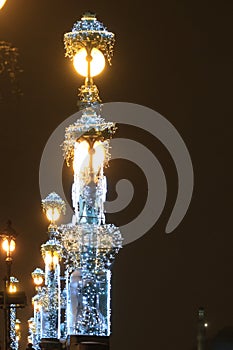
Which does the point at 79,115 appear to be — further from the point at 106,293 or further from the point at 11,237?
the point at 11,237

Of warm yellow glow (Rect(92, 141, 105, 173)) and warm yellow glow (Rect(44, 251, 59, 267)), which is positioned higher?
warm yellow glow (Rect(44, 251, 59, 267))

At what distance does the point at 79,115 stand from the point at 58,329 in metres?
15.8

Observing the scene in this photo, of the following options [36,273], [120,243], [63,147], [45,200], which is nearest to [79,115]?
[63,147]

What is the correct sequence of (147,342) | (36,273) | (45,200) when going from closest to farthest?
(45,200) < (36,273) < (147,342)

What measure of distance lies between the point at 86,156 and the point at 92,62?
1.46 meters

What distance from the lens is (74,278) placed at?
18453 millimetres

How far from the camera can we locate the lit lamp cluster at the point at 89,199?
18078mm

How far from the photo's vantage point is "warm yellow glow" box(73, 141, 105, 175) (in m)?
18.4

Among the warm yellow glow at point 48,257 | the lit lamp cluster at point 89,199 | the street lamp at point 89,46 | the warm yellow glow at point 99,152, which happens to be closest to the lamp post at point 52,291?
the warm yellow glow at point 48,257

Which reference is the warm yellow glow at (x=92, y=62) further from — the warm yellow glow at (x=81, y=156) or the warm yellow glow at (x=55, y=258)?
the warm yellow glow at (x=55, y=258)

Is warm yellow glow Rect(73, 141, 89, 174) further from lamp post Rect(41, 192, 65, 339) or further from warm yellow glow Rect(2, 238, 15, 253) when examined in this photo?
lamp post Rect(41, 192, 65, 339)

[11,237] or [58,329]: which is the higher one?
[11,237]

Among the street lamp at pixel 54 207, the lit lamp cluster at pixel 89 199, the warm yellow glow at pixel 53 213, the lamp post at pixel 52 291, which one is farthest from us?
the lamp post at pixel 52 291

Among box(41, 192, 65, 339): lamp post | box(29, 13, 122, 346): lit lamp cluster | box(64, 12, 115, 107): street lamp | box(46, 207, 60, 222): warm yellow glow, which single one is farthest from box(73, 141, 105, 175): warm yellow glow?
box(41, 192, 65, 339): lamp post
